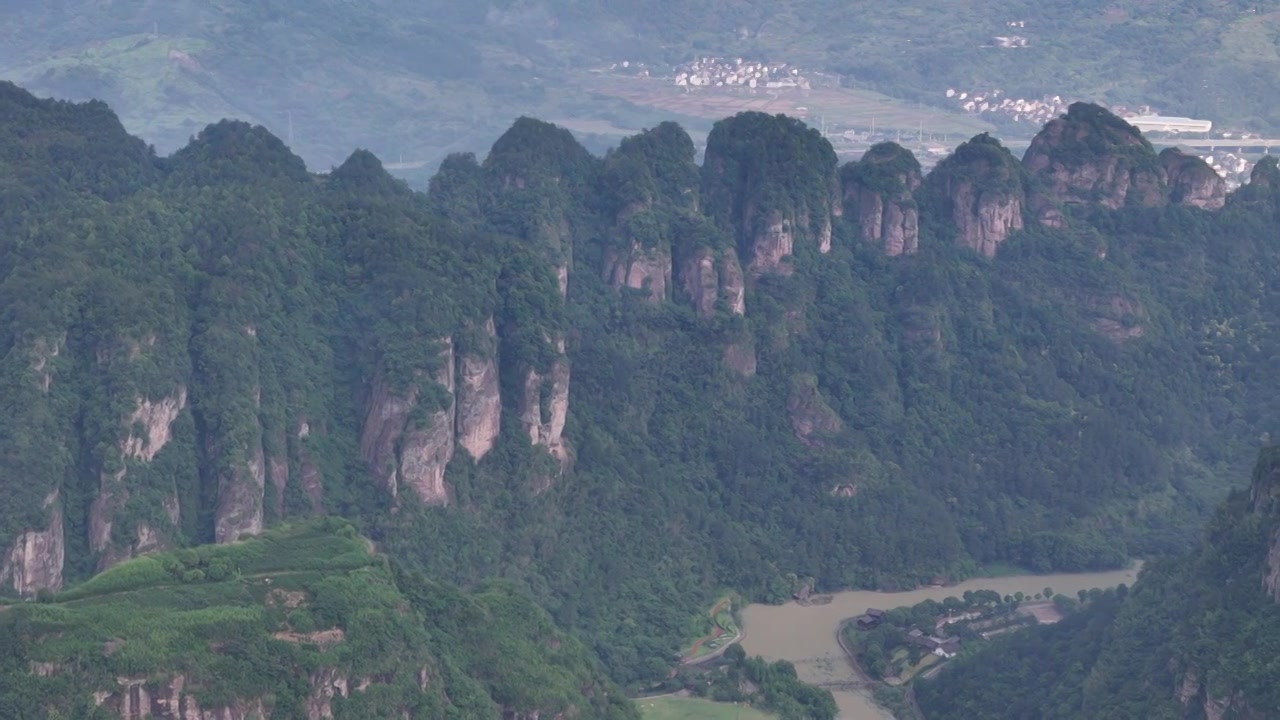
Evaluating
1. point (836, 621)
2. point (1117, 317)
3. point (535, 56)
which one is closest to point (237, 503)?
point (836, 621)

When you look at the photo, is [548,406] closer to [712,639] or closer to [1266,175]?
[712,639]

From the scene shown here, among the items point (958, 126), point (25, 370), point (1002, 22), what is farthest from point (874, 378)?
point (1002, 22)

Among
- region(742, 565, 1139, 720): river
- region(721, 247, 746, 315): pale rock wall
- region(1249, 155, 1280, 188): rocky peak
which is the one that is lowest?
region(742, 565, 1139, 720): river

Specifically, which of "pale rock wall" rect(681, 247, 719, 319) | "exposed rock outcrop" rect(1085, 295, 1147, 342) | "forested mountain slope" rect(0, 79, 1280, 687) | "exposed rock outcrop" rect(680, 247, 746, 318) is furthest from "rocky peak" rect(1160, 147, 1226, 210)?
"pale rock wall" rect(681, 247, 719, 319)

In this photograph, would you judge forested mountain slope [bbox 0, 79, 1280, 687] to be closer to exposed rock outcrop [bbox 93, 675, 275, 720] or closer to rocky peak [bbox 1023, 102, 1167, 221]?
rocky peak [bbox 1023, 102, 1167, 221]

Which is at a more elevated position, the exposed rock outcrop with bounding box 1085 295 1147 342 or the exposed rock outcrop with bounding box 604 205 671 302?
the exposed rock outcrop with bounding box 604 205 671 302

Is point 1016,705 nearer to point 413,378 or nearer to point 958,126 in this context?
point 413,378
